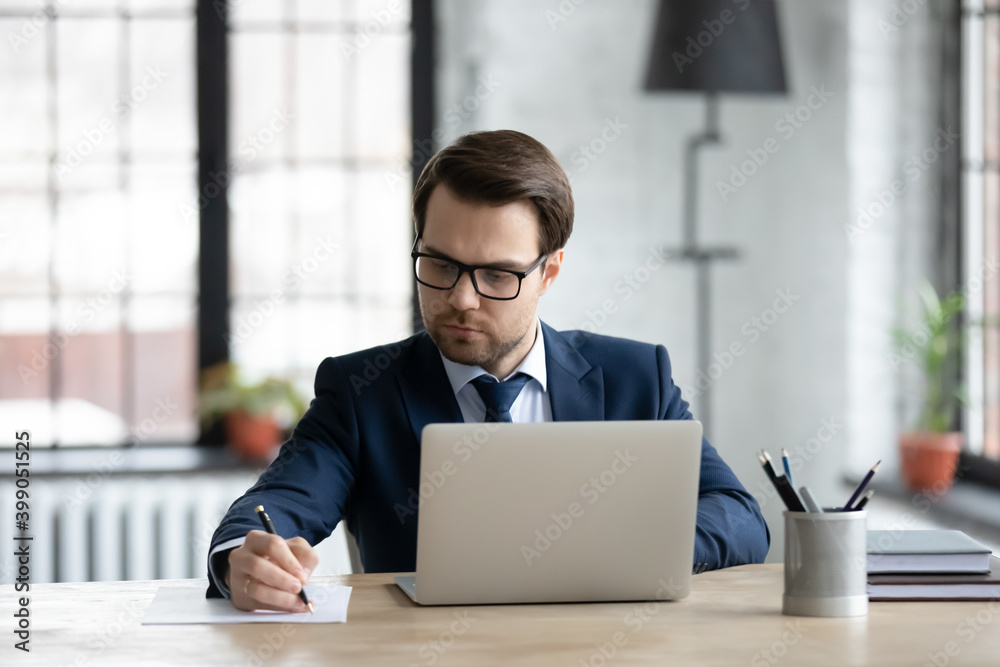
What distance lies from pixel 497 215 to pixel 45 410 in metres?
2.66

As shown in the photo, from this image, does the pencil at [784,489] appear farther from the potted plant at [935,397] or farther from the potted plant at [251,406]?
the potted plant at [251,406]

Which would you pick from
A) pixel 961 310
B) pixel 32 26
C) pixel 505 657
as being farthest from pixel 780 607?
pixel 32 26

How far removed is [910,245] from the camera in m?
3.41

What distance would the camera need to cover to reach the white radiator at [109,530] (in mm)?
3490

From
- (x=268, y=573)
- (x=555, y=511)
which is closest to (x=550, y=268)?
(x=555, y=511)

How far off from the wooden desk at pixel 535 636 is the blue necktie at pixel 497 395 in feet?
1.53

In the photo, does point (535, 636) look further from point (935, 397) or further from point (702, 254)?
point (702, 254)

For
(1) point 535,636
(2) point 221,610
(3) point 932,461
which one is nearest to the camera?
(1) point 535,636

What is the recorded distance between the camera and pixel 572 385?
73.6 inches

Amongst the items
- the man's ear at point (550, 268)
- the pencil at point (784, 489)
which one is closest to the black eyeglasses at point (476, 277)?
the man's ear at point (550, 268)

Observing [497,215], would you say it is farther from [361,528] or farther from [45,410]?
[45,410]

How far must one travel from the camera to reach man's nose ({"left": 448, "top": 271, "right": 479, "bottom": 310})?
1678 millimetres

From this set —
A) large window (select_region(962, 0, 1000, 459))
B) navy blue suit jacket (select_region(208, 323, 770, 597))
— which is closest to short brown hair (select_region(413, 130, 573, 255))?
navy blue suit jacket (select_region(208, 323, 770, 597))

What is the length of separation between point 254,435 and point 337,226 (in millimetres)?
823
